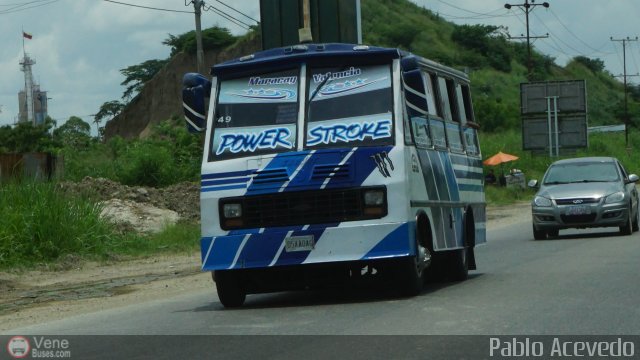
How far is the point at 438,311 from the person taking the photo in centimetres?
1144

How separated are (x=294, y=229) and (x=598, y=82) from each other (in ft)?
426

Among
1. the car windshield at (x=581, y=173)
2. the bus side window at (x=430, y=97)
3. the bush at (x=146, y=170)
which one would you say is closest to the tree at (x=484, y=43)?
the bush at (x=146, y=170)

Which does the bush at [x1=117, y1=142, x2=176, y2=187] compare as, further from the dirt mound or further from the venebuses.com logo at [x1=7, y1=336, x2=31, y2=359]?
the venebuses.com logo at [x1=7, y1=336, x2=31, y2=359]

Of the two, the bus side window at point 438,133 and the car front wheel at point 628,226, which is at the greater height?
the bus side window at point 438,133

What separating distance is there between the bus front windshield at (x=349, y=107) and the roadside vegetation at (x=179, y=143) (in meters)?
10.0

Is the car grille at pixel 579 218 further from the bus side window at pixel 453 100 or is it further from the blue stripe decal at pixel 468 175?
the bus side window at pixel 453 100

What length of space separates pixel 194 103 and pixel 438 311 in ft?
12.3

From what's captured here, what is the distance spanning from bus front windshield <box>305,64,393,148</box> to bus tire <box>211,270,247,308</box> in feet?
5.56

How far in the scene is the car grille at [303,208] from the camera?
12414 millimetres

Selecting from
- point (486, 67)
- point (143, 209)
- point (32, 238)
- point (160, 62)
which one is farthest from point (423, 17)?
point (32, 238)

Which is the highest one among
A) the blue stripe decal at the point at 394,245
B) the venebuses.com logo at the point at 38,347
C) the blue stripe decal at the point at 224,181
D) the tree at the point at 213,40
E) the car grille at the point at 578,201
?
the tree at the point at 213,40

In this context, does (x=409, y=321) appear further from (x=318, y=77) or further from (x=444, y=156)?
(x=444, y=156)

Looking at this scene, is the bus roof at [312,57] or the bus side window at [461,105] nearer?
the bus roof at [312,57]

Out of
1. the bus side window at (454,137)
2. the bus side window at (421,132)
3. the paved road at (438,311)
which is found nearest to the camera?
the paved road at (438,311)
